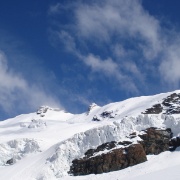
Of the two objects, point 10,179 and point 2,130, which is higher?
point 2,130

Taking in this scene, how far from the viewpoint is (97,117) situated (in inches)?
6176

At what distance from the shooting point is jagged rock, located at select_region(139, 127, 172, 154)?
67250 mm

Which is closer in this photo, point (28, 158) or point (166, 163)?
point (166, 163)

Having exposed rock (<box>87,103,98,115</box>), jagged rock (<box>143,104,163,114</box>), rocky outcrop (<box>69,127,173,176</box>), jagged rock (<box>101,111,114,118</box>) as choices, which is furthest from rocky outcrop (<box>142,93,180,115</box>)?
rocky outcrop (<box>69,127,173,176</box>)

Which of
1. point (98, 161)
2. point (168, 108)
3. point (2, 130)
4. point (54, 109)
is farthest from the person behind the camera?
point (54, 109)

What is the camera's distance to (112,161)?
65062 mm

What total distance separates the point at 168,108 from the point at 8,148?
56.4 meters

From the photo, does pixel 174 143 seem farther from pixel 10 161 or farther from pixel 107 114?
pixel 107 114

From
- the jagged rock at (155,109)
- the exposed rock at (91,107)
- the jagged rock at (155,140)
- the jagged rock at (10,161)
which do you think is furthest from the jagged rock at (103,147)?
the exposed rock at (91,107)

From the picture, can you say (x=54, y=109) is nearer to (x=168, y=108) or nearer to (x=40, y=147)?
(x=168, y=108)

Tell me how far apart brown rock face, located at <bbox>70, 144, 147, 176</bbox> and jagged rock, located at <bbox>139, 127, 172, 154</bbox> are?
2.21 meters

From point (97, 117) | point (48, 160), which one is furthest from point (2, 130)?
point (48, 160)

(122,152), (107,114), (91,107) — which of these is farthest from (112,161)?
(91,107)

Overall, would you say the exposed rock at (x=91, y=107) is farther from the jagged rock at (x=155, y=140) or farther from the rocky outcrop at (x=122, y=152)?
the rocky outcrop at (x=122, y=152)
